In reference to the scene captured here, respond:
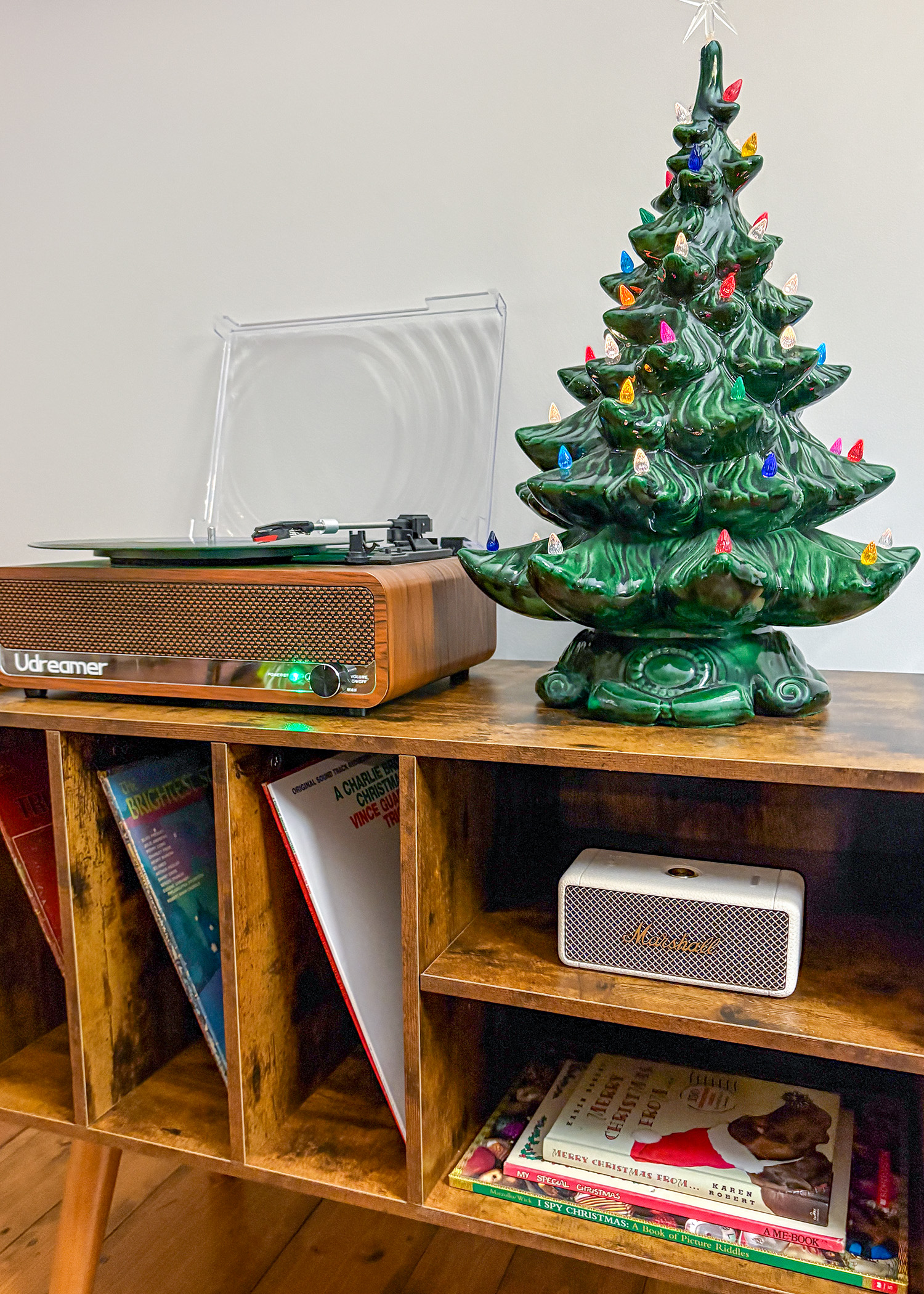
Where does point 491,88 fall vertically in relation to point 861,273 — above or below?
above

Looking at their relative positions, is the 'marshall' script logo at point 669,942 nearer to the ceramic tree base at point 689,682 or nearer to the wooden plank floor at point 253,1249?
the ceramic tree base at point 689,682

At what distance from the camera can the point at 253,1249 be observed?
1.26 meters

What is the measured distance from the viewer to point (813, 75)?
41.9 inches

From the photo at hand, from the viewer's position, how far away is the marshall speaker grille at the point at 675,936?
77 centimetres

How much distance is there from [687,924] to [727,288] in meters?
0.54

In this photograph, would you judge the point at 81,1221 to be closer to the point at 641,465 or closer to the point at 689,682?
the point at 689,682

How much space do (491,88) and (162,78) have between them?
54cm

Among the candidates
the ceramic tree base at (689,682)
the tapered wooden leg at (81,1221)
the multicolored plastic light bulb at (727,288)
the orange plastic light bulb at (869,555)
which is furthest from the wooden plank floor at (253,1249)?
the multicolored plastic light bulb at (727,288)

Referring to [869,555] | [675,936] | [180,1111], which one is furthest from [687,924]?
[180,1111]

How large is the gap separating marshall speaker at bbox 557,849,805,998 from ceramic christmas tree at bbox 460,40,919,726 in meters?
0.14

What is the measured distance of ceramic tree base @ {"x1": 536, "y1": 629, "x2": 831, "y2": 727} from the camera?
0.82 meters

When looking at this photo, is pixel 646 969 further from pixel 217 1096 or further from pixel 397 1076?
pixel 217 1096

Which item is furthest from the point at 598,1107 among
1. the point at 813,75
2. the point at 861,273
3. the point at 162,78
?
the point at 162,78

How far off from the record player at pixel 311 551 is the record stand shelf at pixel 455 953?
48 millimetres
